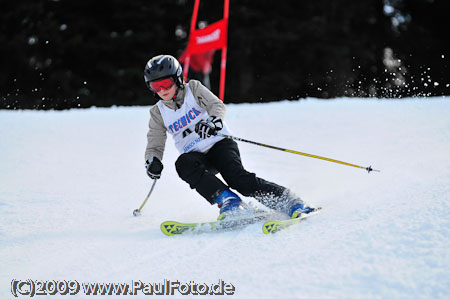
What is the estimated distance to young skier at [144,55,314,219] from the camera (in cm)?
243

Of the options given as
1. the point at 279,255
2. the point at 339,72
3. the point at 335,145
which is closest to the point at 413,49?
the point at 339,72

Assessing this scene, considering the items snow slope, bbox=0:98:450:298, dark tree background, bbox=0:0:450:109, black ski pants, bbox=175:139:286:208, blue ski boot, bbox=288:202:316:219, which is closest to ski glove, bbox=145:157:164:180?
black ski pants, bbox=175:139:286:208

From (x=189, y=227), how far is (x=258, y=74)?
13591 mm

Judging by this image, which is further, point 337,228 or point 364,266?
point 337,228

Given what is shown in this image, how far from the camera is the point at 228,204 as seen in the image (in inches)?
95.1

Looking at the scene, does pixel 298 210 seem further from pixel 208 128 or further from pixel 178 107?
pixel 178 107

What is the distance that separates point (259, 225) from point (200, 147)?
73 centimetres

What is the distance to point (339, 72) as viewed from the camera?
48.5 feet

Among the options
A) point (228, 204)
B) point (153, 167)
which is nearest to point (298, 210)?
point (228, 204)

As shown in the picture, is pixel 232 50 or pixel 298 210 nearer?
pixel 298 210

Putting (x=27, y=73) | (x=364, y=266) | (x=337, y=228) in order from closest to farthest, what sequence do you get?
(x=364, y=266)
(x=337, y=228)
(x=27, y=73)

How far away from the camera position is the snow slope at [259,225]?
5.23 feet

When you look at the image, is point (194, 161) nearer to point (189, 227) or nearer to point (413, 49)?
point (189, 227)

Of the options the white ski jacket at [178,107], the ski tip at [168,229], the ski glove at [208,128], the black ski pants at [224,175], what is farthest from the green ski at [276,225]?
the white ski jacket at [178,107]
